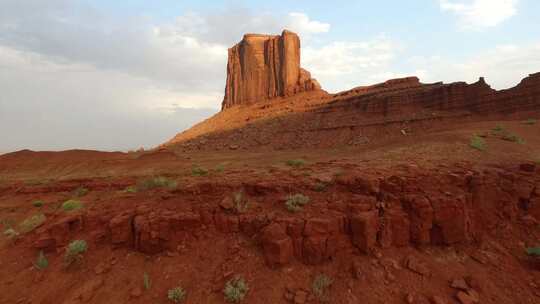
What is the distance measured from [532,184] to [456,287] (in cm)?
369

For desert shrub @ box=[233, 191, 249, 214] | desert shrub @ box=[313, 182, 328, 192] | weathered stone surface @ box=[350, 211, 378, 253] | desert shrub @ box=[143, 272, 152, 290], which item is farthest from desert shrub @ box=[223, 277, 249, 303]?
desert shrub @ box=[313, 182, 328, 192]

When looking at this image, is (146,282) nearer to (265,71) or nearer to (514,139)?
(514,139)

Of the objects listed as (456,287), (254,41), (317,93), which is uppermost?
(254,41)

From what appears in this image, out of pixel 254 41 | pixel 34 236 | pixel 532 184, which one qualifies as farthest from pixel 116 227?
pixel 254 41

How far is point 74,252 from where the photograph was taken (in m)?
4.63

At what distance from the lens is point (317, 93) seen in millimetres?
47406

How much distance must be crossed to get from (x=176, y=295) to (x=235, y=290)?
892mm

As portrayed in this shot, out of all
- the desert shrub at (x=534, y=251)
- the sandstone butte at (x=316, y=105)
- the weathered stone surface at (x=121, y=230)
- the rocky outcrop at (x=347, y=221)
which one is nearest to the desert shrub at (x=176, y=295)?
the rocky outcrop at (x=347, y=221)

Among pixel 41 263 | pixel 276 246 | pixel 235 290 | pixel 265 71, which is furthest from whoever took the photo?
pixel 265 71

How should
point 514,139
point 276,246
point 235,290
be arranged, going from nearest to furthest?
point 235,290 → point 276,246 → point 514,139

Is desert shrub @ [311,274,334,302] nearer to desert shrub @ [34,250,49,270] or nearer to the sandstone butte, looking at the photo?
desert shrub @ [34,250,49,270]

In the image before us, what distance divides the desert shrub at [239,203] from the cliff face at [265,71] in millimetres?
45865

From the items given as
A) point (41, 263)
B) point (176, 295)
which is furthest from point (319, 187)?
point (41, 263)

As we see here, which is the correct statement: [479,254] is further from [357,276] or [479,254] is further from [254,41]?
[254,41]
